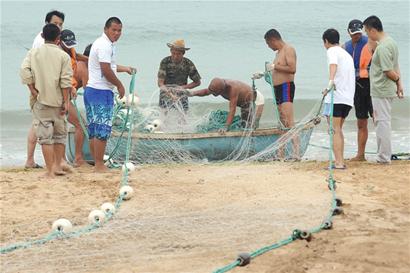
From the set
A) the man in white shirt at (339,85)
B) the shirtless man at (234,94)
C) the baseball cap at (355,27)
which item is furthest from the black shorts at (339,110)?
the shirtless man at (234,94)

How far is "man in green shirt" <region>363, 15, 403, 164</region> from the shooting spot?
29.8ft

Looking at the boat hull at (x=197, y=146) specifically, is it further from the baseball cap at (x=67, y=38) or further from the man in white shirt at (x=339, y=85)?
the baseball cap at (x=67, y=38)

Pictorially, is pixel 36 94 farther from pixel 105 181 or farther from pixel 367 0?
pixel 367 0

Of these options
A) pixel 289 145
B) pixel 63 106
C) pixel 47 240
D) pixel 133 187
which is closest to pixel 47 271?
pixel 47 240

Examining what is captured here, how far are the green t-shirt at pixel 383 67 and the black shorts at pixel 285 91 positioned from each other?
126cm

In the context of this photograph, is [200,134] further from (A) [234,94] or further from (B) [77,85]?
(B) [77,85]

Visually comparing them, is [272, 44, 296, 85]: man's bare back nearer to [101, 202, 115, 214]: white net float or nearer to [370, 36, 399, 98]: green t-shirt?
[370, 36, 399, 98]: green t-shirt

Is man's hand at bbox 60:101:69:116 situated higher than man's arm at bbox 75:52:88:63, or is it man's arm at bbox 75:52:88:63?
man's arm at bbox 75:52:88:63

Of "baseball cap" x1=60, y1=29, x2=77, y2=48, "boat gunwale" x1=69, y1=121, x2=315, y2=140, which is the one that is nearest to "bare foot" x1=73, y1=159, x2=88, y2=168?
"boat gunwale" x1=69, y1=121, x2=315, y2=140

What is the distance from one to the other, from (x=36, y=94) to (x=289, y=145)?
11.0 feet

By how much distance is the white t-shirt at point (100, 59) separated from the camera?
8.79m

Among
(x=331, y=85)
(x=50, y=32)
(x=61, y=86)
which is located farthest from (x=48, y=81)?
(x=331, y=85)

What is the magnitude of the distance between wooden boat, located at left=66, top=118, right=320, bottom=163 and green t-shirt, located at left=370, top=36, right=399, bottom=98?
45.3 inches

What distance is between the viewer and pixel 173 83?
35.7ft
